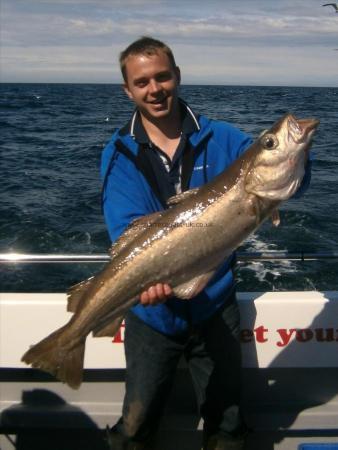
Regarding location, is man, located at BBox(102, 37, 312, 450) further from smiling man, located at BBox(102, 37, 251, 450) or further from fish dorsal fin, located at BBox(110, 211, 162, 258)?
fish dorsal fin, located at BBox(110, 211, 162, 258)

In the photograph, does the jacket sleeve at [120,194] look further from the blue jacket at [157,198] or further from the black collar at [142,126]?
the black collar at [142,126]

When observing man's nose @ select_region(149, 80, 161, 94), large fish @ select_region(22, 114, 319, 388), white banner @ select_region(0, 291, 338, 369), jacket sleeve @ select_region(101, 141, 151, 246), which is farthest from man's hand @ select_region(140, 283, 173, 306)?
man's nose @ select_region(149, 80, 161, 94)

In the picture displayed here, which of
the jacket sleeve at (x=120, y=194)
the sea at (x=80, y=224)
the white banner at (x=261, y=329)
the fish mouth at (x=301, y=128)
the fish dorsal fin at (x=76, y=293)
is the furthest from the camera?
the sea at (x=80, y=224)

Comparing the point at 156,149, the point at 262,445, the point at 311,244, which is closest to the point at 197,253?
the point at 156,149

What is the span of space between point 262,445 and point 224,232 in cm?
226

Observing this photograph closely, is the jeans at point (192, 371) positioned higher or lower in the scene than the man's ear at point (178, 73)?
lower

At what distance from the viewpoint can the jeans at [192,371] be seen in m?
3.68

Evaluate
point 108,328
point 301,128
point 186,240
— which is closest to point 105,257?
point 108,328

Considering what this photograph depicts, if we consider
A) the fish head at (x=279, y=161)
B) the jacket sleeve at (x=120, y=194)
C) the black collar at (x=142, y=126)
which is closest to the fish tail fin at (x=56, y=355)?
the jacket sleeve at (x=120, y=194)

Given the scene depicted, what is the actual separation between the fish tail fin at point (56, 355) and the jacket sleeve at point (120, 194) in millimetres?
736

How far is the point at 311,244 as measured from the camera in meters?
11.7

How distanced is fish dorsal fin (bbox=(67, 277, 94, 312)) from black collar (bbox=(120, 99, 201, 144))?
1032 mm

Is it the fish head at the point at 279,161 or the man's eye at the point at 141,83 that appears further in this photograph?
the man's eye at the point at 141,83

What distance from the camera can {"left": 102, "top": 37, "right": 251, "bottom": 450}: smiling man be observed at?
3.61 m
